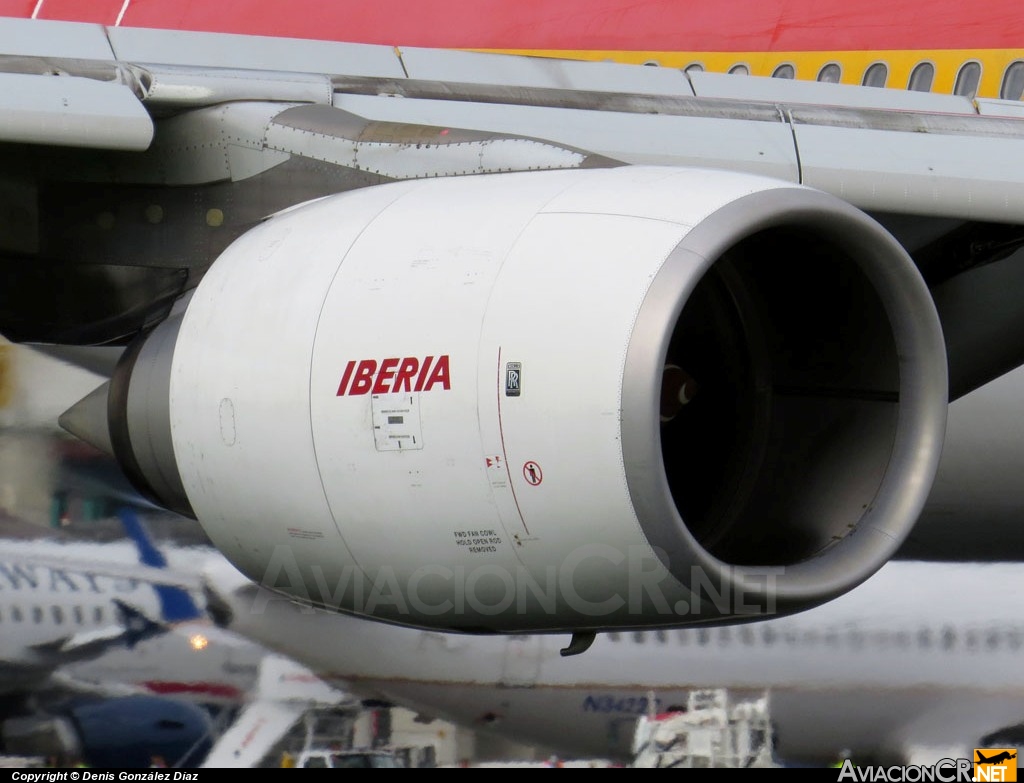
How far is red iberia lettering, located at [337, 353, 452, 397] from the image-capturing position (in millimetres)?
2580

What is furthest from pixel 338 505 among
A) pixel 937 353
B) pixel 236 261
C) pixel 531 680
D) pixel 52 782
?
pixel 531 680

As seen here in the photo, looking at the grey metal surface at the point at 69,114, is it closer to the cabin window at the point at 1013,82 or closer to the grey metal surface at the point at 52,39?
the grey metal surface at the point at 52,39

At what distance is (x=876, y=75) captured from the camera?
5.03 m

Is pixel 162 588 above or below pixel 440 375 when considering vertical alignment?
above

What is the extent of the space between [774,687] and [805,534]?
9.49 feet

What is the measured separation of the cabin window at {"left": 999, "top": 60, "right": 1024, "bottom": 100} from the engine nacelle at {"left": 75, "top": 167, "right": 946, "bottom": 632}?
6.12 feet

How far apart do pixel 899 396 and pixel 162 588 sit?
3.39 meters

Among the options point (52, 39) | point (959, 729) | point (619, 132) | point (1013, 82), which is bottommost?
point (959, 729)

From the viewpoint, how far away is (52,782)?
4910mm

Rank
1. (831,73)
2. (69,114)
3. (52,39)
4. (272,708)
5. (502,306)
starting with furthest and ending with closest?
(272,708)
(831,73)
(52,39)
(69,114)
(502,306)

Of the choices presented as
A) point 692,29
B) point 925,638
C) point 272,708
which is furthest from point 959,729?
point 692,29

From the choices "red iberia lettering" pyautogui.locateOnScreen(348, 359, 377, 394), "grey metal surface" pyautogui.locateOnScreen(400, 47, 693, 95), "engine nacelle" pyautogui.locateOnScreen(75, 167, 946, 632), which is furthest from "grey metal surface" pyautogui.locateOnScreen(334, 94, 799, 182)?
"red iberia lettering" pyautogui.locateOnScreen(348, 359, 377, 394)

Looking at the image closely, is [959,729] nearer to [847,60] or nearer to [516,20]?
[847,60]

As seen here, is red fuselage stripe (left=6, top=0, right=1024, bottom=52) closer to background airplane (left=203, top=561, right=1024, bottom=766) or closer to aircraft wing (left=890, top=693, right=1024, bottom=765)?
background airplane (left=203, top=561, right=1024, bottom=766)
